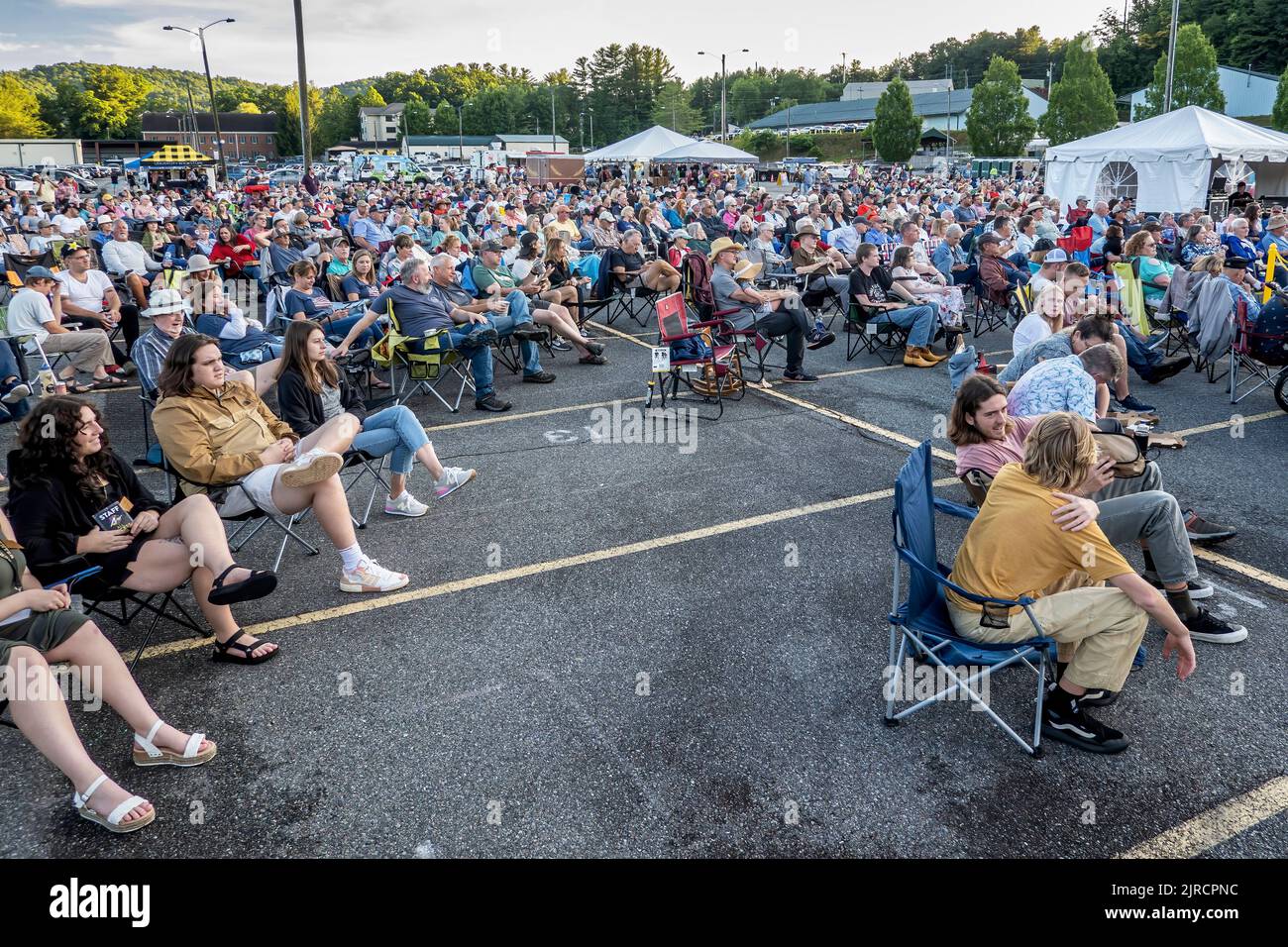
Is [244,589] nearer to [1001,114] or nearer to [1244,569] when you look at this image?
[1244,569]

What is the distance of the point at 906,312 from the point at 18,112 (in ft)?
475

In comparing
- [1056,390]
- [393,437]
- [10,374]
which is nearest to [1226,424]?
[1056,390]

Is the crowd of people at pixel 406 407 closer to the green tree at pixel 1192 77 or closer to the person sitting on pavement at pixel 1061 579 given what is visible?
the person sitting on pavement at pixel 1061 579

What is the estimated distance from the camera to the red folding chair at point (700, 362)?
796 centimetres

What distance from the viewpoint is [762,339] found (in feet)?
30.7

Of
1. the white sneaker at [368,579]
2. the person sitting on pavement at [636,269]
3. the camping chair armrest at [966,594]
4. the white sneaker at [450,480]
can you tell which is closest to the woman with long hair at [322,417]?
the white sneaker at [450,480]

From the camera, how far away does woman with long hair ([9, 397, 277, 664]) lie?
3797 mm

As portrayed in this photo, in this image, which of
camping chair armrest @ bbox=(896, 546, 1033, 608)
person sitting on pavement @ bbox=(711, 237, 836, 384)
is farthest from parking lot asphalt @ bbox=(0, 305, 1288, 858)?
person sitting on pavement @ bbox=(711, 237, 836, 384)

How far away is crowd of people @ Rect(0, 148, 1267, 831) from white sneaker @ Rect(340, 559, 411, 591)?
1cm

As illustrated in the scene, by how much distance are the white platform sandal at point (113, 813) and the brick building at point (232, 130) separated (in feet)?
487

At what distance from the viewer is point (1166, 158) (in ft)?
72.8

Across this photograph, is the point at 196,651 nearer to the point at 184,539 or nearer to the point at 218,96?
the point at 184,539
